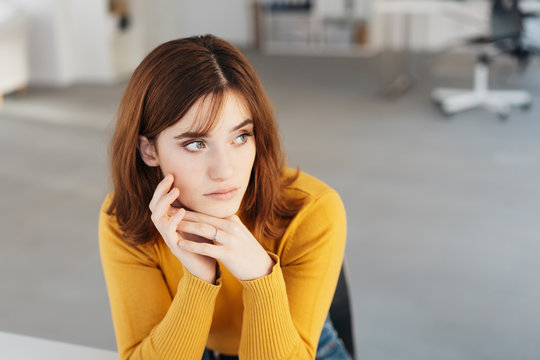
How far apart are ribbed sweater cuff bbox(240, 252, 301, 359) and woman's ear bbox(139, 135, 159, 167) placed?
25 centimetres

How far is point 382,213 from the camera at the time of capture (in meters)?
3.32

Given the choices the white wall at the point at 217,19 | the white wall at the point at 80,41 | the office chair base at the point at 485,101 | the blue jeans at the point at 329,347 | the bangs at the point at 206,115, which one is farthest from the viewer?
the white wall at the point at 217,19

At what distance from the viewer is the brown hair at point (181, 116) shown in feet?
3.37

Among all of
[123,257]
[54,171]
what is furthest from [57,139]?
[123,257]

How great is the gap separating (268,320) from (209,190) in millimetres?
239

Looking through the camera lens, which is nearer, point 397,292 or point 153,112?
point 153,112

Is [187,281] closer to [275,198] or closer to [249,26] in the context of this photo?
[275,198]

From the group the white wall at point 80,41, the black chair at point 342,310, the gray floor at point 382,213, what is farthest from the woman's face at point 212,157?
the white wall at point 80,41

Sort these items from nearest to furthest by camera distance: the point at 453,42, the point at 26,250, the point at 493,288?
the point at 493,288 → the point at 26,250 → the point at 453,42

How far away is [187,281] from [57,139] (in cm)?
380

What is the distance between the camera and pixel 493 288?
8.50ft

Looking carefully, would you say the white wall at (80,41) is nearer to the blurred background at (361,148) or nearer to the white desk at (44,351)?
the blurred background at (361,148)

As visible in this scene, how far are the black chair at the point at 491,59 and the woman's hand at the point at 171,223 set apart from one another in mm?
4127

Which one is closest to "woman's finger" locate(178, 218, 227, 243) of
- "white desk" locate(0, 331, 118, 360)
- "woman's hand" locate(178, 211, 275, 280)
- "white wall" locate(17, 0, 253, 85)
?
"woman's hand" locate(178, 211, 275, 280)
